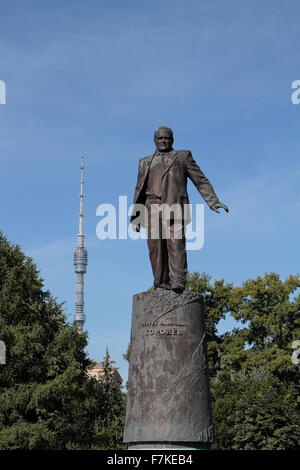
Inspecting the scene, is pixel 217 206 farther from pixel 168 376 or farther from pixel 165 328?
pixel 168 376

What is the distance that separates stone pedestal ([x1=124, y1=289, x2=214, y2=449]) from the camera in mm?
11250

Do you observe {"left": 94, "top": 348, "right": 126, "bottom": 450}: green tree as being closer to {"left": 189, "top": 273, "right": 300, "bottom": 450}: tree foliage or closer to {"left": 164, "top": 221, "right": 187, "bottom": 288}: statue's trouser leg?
{"left": 189, "top": 273, "right": 300, "bottom": 450}: tree foliage

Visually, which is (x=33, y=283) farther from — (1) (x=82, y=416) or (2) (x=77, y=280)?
(2) (x=77, y=280)

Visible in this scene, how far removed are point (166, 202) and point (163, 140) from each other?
3.72 feet

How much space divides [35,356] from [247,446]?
1071 centimetres

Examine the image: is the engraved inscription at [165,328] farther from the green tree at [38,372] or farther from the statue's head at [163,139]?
the green tree at [38,372]

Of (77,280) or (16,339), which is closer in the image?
(16,339)

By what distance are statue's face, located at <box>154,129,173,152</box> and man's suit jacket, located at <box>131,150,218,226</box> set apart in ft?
0.42

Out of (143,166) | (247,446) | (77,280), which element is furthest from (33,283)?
(77,280)

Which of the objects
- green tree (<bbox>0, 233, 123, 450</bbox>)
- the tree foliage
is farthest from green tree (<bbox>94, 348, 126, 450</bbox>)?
the tree foliage

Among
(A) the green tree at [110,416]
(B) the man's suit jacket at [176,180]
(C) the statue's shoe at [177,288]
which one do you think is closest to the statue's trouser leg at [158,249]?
(B) the man's suit jacket at [176,180]

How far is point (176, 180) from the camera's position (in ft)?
41.5

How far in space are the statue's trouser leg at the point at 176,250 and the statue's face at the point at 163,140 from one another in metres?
1.35

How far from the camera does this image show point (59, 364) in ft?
111
